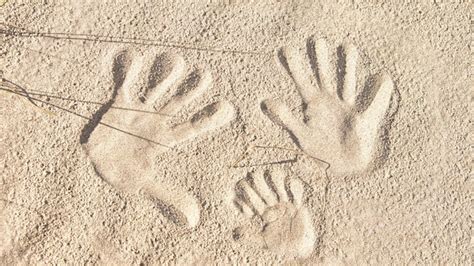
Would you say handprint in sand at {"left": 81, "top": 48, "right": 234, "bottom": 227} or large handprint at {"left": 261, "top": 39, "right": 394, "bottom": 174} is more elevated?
large handprint at {"left": 261, "top": 39, "right": 394, "bottom": 174}

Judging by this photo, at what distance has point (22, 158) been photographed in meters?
1.46

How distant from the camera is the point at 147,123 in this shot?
1.49m

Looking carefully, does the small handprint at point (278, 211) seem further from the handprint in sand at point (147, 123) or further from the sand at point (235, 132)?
the handprint in sand at point (147, 123)

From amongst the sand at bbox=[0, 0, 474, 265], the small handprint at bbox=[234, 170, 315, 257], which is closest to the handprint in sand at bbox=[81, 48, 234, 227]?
the sand at bbox=[0, 0, 474, 265]

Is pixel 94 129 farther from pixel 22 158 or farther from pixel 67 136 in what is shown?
pixel 22 158

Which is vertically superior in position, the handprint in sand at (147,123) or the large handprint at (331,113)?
the large handprint at (331,113)

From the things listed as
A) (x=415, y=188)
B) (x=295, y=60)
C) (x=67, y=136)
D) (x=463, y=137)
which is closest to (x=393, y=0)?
(x=295, y=60)

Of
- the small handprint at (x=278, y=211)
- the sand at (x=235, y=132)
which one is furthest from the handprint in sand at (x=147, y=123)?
the small handprint at (x=278, y=211)

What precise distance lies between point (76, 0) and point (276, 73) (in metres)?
0.65

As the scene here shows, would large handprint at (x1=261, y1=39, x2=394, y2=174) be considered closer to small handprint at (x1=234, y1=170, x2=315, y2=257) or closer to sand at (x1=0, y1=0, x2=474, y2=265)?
sand at (x1=0, y1=0, x2=474, y2=265)

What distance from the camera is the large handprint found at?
1.49 m

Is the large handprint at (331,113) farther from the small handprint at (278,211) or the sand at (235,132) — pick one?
the small handprint at (278,211)

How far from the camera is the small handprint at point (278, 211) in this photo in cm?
146

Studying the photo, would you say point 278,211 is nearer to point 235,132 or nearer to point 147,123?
point 235,132
